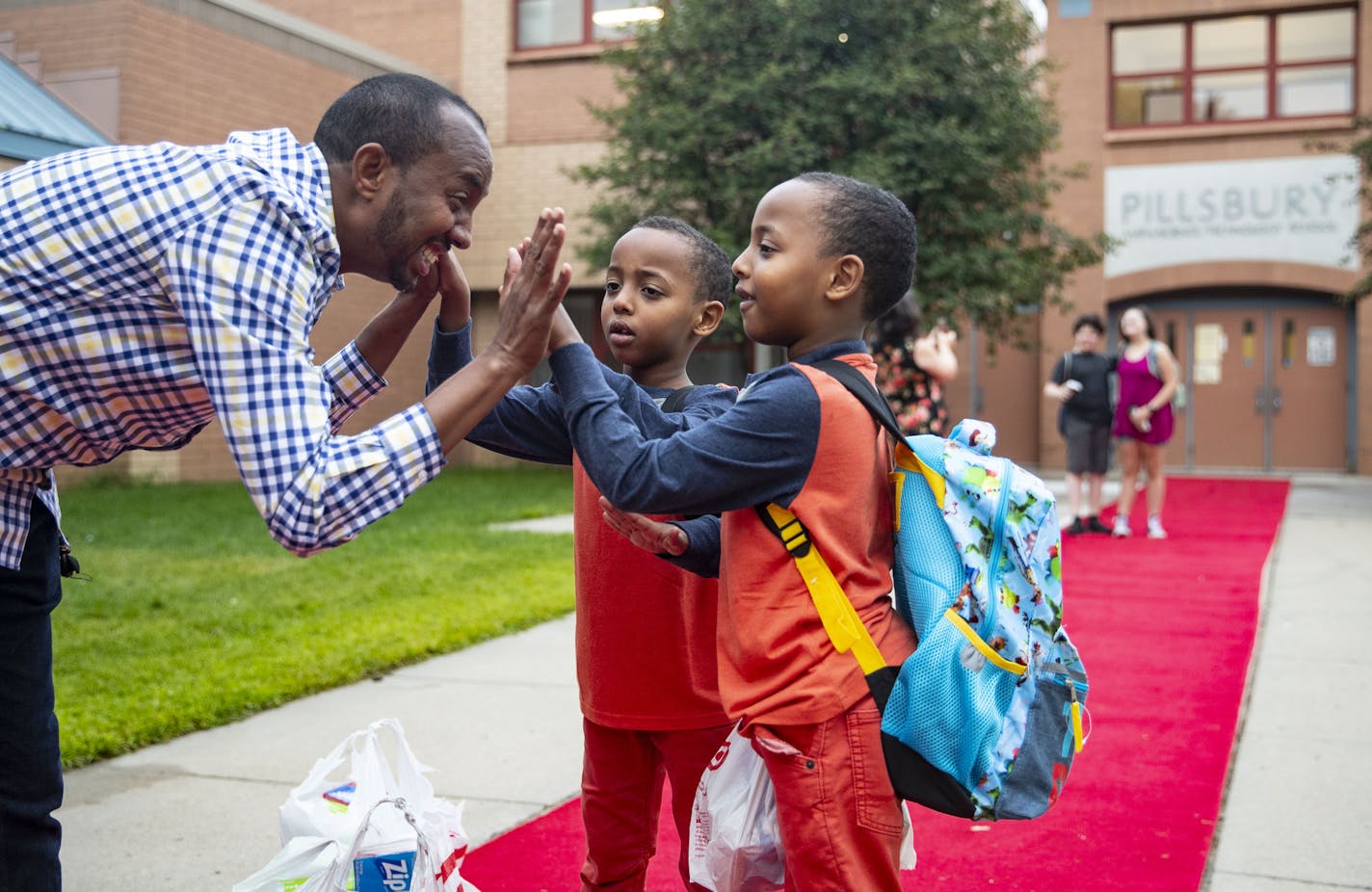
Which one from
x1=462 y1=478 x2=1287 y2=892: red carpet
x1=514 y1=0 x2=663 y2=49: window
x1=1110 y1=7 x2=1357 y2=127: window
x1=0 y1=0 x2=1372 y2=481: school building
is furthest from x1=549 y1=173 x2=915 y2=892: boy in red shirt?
x1=1110 y1=7 x2=1357 y2=127: window

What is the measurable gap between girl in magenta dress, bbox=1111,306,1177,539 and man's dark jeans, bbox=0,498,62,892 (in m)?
9.77

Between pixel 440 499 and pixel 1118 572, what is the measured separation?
8412 millimetres

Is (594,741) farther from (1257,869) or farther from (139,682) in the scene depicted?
(139,682)

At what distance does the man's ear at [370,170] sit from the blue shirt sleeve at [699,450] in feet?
1.32

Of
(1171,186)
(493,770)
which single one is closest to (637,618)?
(493,770)

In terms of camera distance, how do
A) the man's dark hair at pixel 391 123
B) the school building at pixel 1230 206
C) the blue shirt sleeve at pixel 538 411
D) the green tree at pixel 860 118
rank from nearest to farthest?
the man's dark hair at pixel 391 123 → the blue shirt sleeve at pixel 538 411 → the green tree at pixel 860 118 → the school building at pixel 1230 206

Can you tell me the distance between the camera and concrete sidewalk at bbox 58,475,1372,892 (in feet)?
11.8

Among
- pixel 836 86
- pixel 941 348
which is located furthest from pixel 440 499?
pixel 941 348

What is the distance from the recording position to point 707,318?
3006 millimetres

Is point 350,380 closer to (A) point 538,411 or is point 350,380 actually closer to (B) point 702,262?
Answer: (A) point 538,411

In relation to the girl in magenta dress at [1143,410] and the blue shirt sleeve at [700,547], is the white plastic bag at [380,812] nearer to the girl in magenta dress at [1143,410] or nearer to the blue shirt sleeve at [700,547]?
the blue shirt sleeve at [700,547]

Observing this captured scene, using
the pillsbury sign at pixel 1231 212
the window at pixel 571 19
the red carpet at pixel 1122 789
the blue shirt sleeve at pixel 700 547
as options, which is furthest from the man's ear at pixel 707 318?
the pillsbury sign at pixel 1231 212

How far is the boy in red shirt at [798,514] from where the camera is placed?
2.07 metres

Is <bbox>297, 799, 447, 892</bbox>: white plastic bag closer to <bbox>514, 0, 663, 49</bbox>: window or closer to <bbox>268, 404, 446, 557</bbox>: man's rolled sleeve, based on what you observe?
<bbox>268, 404, 446, 557</bbox>: man's rolled sleeve
